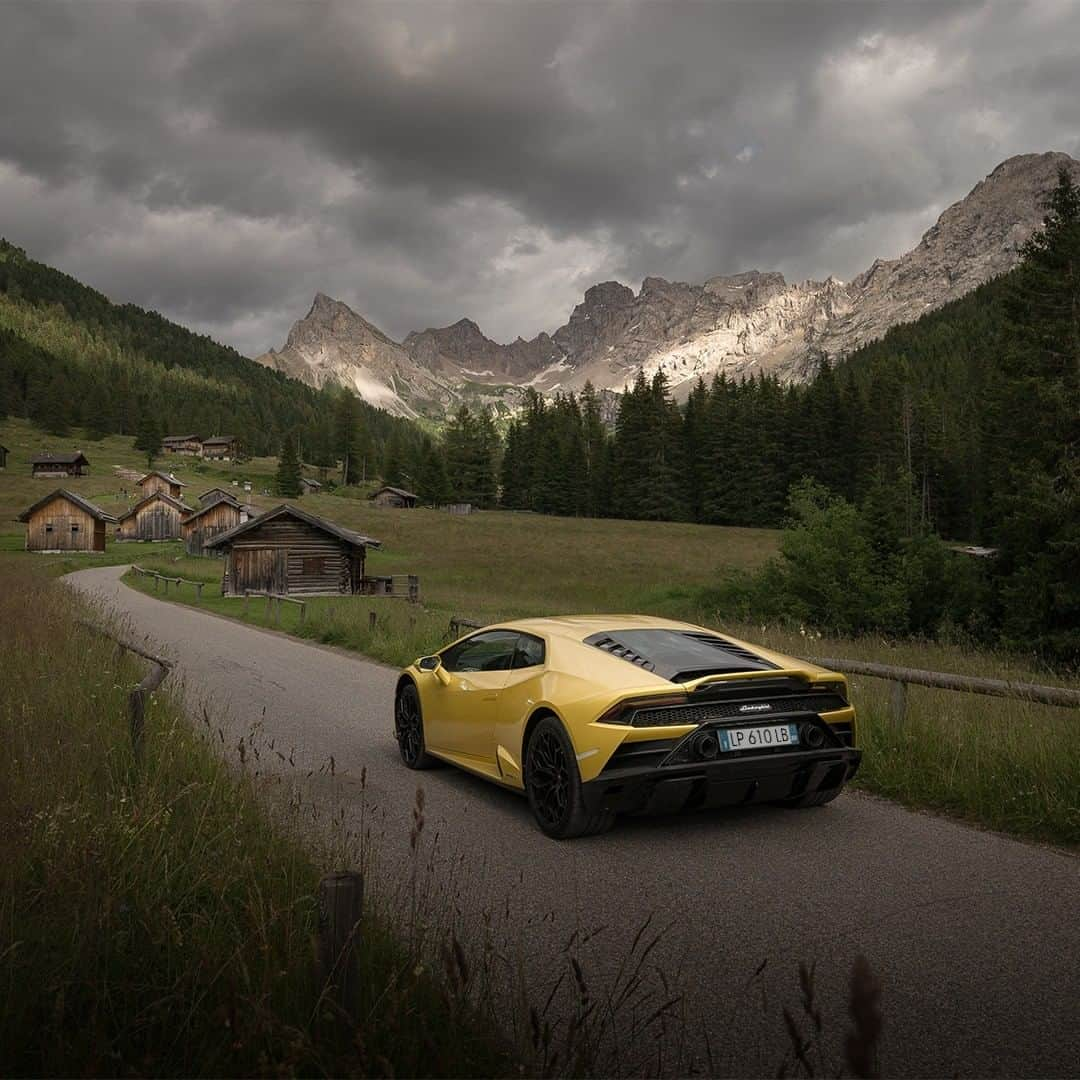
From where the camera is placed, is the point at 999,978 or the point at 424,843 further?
the point at 424,843

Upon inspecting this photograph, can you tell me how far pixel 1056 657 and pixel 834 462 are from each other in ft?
207

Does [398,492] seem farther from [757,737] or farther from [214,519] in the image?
[757,737]

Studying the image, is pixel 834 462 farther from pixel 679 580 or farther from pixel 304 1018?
pixel 304 1018

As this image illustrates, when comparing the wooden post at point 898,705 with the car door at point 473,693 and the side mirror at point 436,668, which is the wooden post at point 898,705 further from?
the side mirror at point 436,668

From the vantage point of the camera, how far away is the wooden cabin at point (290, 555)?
137ft

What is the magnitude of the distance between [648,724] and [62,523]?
78970mm

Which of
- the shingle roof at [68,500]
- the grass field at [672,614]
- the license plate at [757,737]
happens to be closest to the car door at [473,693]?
the license plate at [757,737]

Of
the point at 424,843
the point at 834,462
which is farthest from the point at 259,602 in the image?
the point at 834,462

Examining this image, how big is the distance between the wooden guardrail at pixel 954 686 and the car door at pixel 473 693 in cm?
341

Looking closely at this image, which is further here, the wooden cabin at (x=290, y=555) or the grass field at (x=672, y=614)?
the wooden cabin at (x=290, y=555)

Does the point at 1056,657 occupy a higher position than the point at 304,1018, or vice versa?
the point at 304,1018

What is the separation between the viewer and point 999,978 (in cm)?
354

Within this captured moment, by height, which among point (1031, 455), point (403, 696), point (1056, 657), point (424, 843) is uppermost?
point (1031, 455)

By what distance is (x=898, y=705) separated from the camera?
7457 mm
